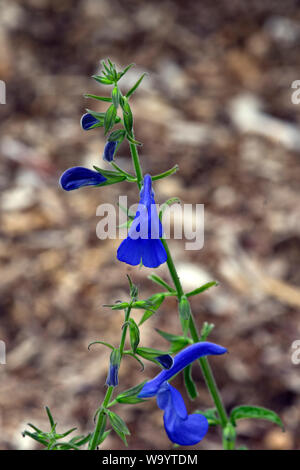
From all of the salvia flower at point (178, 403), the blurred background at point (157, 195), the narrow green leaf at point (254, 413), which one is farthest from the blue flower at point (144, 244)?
the blurred background at point (157, 195)

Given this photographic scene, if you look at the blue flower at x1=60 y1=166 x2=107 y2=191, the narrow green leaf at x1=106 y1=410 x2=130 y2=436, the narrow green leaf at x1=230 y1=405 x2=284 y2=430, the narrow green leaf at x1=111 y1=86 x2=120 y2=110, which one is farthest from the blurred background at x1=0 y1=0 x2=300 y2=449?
the narrow green leaf at x1=111 y1=86 x2=120 y2=110

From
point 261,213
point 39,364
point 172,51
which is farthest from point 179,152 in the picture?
point 39,364

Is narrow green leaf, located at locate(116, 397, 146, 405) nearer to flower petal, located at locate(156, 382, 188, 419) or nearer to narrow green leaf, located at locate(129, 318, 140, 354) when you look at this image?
flower petal, located at locate(156, 382, 188, 419)

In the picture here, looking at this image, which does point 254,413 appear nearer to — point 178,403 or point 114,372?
point 178,403

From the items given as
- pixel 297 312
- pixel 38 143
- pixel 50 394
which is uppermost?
pixel 38 143

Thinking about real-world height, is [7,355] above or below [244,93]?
below

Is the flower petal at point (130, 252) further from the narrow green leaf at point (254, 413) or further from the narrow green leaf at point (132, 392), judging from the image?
the narrow green leaf at point (254, 413)

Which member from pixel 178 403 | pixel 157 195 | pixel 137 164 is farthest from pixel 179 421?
pixel 157 195

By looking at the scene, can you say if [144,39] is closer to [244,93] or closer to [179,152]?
[244,93]
